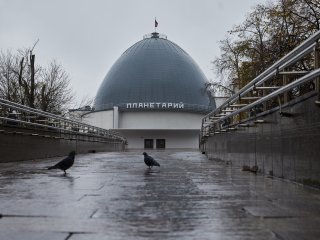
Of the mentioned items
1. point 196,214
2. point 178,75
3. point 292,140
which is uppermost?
point 178,75

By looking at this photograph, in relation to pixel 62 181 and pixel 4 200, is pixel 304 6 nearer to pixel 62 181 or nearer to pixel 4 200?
pixel 62 181

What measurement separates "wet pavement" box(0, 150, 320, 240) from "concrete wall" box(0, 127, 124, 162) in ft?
19.7

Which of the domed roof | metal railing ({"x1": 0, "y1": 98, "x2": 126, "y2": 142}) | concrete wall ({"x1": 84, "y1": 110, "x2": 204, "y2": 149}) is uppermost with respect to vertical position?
the domed roof

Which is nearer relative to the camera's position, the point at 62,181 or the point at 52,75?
the point at 62,181

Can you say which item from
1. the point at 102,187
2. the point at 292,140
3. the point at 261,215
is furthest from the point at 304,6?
the point at 261,215

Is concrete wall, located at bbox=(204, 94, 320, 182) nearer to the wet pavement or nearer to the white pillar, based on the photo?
the wet pavement

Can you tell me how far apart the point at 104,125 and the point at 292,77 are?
76.0 m

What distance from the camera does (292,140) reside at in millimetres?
6781

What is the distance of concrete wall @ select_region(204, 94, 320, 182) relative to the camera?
5.92 metres

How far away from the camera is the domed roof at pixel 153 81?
8200cm

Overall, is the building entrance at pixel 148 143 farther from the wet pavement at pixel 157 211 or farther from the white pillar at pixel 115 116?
the wet pavement at pixel 157 211

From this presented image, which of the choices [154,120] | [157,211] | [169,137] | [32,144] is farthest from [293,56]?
[169,137]

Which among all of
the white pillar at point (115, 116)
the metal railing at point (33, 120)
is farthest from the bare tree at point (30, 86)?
the white pillar at point (115, 116)

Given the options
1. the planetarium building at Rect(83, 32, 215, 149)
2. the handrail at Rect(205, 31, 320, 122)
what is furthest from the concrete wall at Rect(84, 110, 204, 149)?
the handrail at Rect(205, 31, 320, 122)
